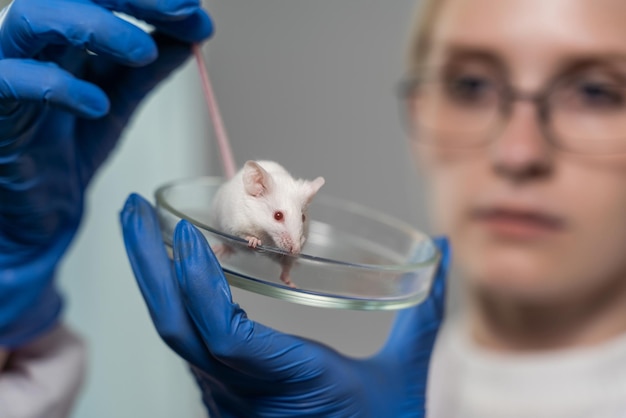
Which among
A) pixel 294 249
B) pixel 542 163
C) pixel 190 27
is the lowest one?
pixel 542 163

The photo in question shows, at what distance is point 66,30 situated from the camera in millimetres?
667

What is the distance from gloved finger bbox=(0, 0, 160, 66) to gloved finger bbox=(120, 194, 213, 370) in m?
0.18

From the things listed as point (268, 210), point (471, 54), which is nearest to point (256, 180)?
point (268, 210)

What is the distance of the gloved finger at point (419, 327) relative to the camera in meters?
0.86

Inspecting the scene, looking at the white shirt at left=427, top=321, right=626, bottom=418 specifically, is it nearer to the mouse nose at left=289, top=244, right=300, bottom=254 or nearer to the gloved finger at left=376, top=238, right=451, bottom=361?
the gloved finger at left=376, top=238, right=451, bottom=361

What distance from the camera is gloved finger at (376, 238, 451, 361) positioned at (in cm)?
86

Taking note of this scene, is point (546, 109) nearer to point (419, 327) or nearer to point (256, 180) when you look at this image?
point (419, 327)

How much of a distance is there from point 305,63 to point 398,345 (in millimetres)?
845

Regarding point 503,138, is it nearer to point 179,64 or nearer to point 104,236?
point 179,64

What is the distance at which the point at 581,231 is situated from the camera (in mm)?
1068

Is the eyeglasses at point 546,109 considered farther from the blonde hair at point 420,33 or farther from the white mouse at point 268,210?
the white mouse at point 268,210

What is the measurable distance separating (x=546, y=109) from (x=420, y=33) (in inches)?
16.6

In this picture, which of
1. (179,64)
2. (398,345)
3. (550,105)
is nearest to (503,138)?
(550,105)

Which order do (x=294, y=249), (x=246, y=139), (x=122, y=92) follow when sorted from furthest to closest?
1. (x=246, y=139)
2. (x=122, y=92)
3. (x=294, y=249)
